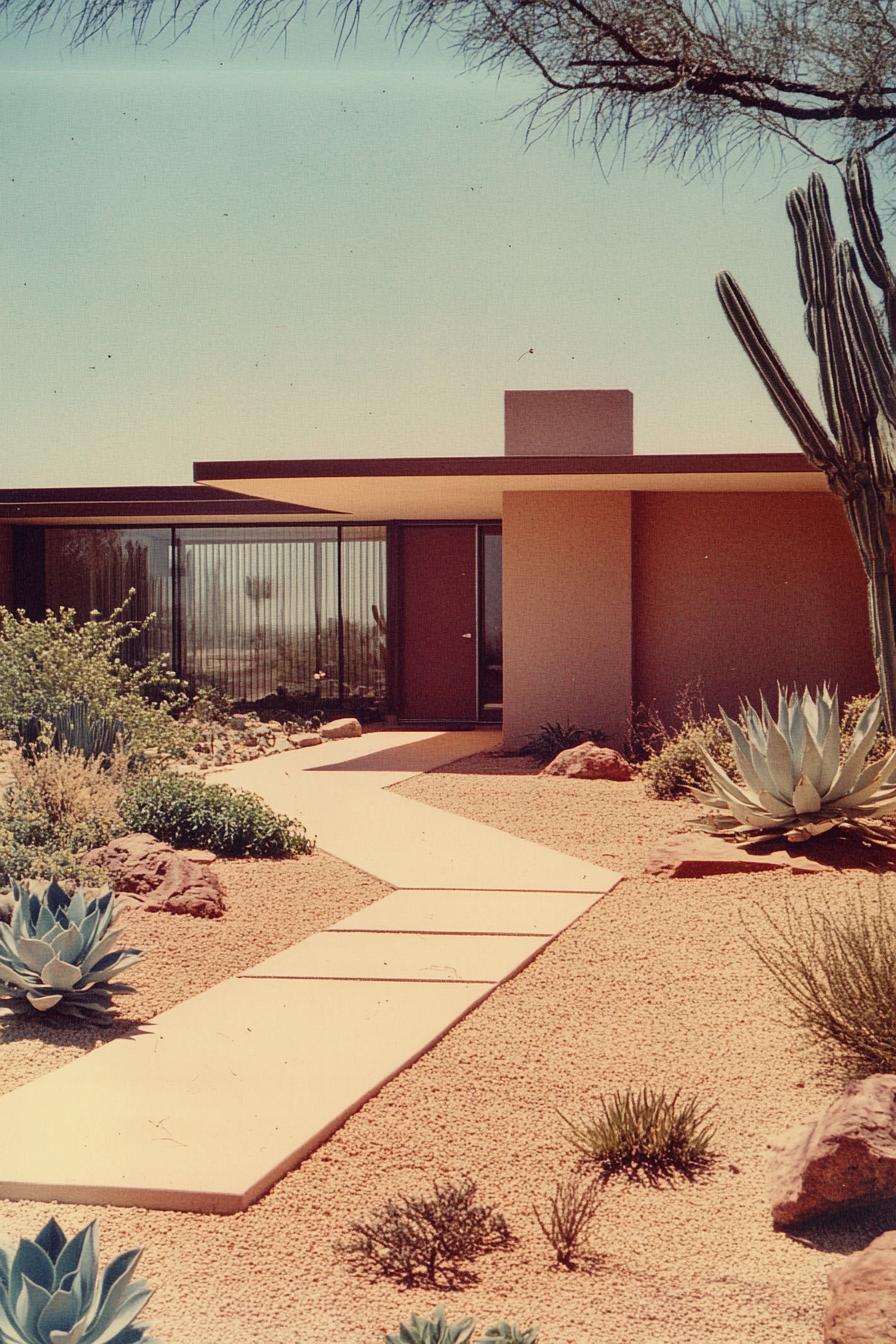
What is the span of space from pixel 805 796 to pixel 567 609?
21.9 feet

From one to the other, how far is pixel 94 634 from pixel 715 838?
596 centimetres

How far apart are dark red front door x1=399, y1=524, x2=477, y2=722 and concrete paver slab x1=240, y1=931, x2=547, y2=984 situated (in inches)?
480

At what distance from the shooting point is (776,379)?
798 centimetres

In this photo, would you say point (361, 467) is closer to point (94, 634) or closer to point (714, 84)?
point (94, 634)

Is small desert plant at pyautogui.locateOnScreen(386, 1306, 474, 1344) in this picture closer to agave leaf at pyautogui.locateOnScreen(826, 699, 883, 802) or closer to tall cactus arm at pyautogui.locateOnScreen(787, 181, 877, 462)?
tall cactus arm at pyautogui.locateOnScreen(787, 181, 877, 462)

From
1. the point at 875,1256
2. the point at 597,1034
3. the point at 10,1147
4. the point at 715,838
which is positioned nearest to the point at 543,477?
the point at 715,838

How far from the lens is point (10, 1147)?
449cm

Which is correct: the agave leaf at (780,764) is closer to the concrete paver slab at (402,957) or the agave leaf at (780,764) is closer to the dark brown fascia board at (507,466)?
the concrete paver slab at (402,957)

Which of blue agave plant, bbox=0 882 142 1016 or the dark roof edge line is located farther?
the dark roof edge line

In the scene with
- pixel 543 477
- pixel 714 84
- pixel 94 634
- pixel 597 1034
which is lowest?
pixel 597 1034

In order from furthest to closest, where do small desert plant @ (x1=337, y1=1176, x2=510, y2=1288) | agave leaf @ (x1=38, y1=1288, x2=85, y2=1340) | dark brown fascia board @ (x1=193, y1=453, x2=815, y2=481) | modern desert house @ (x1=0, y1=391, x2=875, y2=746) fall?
modern desert house @ (x1=0, y1=391, x2=875, y2=746), dark brown fascia board @ (x1=193, y1=453, x2=815, y2=481), small desert plant @ (x1=337, y1=1176, x2=510, y2=1288), agave leaf @ (x1=38, y1=1288, x2=85, y2=1340)

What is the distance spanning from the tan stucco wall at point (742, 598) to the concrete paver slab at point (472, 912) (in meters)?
7.51

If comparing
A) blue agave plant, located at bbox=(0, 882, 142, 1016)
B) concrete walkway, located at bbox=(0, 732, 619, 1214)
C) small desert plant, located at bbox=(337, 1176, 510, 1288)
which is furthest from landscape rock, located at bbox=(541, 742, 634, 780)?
small desert plant, located at bbox=(337, 1176, 510, 1288)

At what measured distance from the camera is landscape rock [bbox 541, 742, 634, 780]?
514 inches
